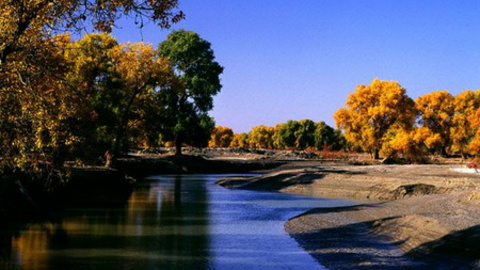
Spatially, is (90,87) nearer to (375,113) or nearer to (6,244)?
(6,244)

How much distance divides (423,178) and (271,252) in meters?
26.6

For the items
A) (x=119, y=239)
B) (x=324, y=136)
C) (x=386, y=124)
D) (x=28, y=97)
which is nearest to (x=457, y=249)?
(x=119, y=239)

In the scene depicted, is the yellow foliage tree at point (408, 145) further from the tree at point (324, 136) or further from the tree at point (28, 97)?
the tree at point (324, 136)

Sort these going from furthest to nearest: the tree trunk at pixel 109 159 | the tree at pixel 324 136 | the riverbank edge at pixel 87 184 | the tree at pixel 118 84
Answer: the tree at pixel 324 136
the tree trunk at pixel 109 159
the tree at pixel 118 84
the riverbank edge at pixel 87 184

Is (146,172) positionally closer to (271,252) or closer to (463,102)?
(271,252)

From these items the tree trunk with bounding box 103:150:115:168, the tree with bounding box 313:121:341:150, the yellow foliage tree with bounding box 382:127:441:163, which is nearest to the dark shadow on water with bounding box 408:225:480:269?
the tree trunk with bounding box 103:150:115:168

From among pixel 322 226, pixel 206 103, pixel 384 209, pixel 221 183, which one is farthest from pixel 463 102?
pixel 322 226

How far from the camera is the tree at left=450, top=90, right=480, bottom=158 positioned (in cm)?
8919

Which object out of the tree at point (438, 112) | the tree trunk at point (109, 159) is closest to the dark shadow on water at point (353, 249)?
Result: the tree trunk at point (109, 159)

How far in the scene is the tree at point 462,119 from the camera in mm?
89188

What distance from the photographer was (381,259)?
18.5 m

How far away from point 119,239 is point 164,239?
218 cm

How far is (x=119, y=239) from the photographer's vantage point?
23.5 m

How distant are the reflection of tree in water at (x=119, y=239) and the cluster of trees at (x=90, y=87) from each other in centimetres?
360
